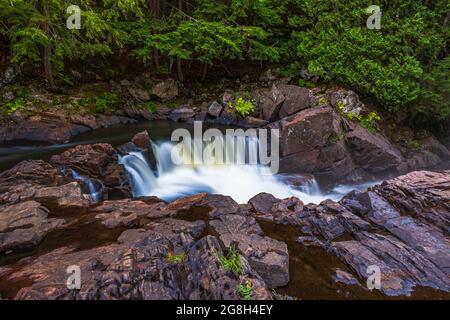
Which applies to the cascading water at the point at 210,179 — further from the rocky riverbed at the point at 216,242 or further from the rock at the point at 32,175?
the rock at the point at 32,175

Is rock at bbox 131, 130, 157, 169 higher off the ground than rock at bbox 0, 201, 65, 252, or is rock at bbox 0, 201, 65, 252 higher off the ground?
rock at bbox 131, 130, 157, 169

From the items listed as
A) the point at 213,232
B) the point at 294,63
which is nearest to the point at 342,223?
the point at 213,232

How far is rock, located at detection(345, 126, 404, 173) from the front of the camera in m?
10.3

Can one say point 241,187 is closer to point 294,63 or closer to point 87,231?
point 87,231

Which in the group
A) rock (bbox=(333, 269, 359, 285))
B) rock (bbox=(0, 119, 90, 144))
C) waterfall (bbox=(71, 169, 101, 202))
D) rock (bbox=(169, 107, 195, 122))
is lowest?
rock (bbox=(333, 269, 359, 285))

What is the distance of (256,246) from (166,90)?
12.0m

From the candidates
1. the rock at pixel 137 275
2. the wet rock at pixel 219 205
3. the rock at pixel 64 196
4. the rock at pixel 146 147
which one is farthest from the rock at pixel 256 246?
the rock at pixel 146 147

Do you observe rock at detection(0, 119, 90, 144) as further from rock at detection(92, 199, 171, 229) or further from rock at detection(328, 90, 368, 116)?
rock at detection(328, 90, 368, 116)

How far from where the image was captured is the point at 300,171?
10367 millimetres

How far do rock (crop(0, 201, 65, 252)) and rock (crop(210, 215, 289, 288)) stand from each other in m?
2.91

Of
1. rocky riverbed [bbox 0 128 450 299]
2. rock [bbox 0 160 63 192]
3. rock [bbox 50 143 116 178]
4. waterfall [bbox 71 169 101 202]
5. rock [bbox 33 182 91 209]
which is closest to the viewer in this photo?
rocky riverbed [bbox 0 128 450 299]

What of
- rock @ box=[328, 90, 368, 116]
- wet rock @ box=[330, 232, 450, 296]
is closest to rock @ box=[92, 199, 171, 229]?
wet rock @ box=[330, 232, 450, 296]
